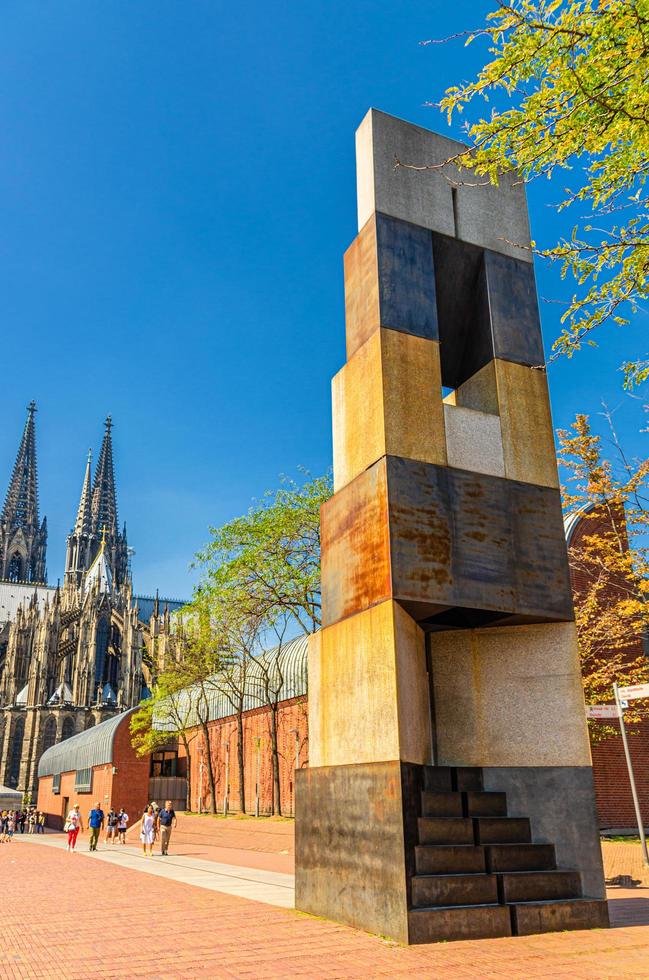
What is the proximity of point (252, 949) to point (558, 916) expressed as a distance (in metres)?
3.00

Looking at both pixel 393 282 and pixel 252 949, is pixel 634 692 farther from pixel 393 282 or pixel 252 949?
pixel 252 949

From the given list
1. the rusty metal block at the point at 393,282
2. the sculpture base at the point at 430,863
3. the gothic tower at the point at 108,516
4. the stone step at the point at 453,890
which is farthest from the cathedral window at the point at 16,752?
the stone step at the point at 453,890

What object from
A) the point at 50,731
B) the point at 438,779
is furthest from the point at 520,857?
the point at 50,731

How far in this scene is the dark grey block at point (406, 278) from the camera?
9.41m

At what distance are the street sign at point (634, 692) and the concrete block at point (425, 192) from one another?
6904 millimetres

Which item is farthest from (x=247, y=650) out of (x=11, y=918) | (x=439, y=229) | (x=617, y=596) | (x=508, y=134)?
(x=508, y=134)

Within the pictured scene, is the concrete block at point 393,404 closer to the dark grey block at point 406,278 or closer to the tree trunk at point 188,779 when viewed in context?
the dark grey block at point 406,278

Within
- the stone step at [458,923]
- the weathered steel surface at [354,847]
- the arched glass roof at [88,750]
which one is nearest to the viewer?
the stone step at [458,923]

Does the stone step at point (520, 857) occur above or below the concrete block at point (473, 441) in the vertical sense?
below

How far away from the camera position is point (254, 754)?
1398 inches

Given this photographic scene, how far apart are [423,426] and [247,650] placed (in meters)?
22.5

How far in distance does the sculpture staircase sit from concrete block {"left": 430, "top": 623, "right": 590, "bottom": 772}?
55 cm

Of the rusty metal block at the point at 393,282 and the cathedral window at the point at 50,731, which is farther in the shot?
the cathedral window at the point at 50,731

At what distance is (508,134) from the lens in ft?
22.5
